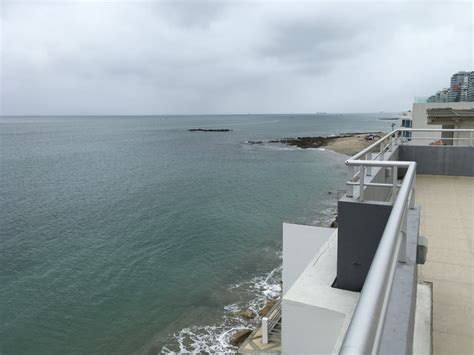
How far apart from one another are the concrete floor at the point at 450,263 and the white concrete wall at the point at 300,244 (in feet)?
8.02

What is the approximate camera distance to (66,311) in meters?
18.3

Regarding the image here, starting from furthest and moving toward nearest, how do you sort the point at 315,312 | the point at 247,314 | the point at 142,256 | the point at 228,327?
the point at 142,256, the point at 247,314, the point at 228,327, the point at 315,312

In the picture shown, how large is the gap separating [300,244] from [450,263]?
4465 mm

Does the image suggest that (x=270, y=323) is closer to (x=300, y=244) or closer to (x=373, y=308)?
(x=300, y=244)

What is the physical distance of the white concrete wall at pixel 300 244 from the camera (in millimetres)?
9398

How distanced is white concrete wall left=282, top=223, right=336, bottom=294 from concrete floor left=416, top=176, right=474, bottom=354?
244 centimetres

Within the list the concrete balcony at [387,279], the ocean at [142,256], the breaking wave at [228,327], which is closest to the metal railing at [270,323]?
the breaking wave at [228,327]

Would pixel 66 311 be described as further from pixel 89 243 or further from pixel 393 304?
pixel 393 304

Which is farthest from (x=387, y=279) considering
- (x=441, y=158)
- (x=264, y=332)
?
(x=264, y=332)

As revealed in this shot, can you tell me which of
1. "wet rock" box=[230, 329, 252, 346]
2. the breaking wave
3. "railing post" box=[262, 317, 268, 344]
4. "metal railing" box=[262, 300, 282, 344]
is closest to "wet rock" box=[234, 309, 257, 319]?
the breaking wave

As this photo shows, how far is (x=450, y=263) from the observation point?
534cm

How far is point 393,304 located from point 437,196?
689 cm

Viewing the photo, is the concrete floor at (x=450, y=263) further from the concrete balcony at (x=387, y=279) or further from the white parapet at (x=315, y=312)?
the white parapet at (x=315, y=312)

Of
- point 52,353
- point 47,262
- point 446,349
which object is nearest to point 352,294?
point 446,349
